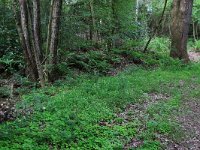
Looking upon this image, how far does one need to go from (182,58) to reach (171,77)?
13.5ft

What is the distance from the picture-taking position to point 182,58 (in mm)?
16188

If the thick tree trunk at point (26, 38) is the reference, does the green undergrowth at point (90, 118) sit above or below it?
below

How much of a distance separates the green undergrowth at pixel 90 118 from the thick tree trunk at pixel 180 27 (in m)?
5.95

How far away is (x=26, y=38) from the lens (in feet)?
34.1

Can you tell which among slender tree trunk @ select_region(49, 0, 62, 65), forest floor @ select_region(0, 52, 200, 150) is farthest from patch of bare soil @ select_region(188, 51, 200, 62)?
slender tree trunk @ select_region(49, 0, 62, 65)

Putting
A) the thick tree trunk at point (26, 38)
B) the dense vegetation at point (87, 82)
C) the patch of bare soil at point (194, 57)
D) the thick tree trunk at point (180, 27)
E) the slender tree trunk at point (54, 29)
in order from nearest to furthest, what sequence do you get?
1. the dense vegetation at point (87, 82)
2. the thick tree trunk at point (26, 38)
3. the slender tree trunk at point (54, 29)
4. the thick tree trunk at point (180, 27)
5. the patch of bare soil at point (194, 57)

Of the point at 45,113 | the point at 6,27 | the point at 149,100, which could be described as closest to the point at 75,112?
the point at 45,113

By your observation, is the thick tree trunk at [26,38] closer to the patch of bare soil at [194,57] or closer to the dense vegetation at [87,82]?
the dense vegetation at [87,82]

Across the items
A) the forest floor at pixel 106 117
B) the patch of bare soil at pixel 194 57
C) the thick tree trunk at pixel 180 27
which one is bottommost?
the patch of bare soil at pixel 194 57

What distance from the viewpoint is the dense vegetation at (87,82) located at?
622 cm

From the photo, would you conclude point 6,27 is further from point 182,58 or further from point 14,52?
point 182,58

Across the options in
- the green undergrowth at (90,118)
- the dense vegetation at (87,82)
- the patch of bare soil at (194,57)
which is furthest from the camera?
the patch of bare soil at (194,57)

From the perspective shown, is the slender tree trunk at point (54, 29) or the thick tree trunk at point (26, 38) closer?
the thick tree trunk at point (26, 38)

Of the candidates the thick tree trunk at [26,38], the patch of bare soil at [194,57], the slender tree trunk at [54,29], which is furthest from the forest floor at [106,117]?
the patch of bare soil at [194,57]
